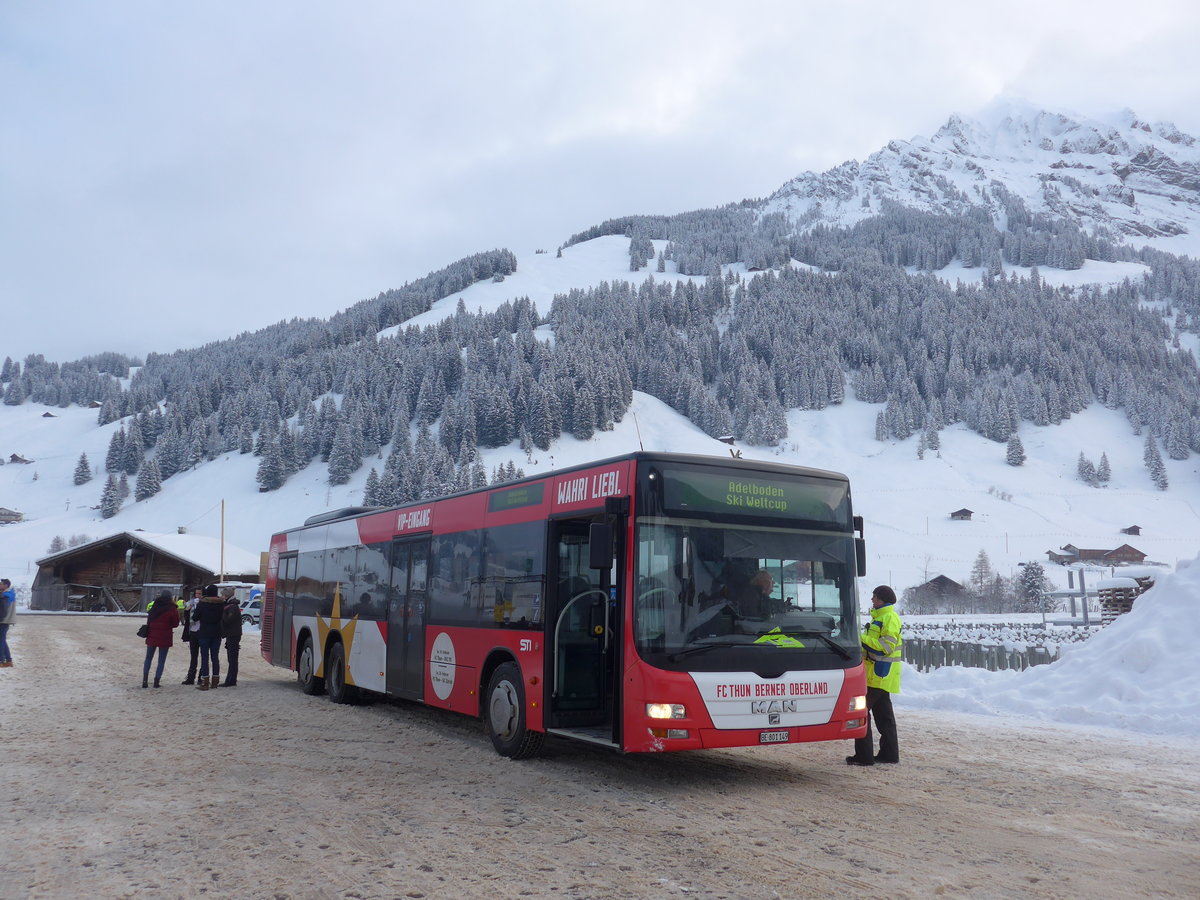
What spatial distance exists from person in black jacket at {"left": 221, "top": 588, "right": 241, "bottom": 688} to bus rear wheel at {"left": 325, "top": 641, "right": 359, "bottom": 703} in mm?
2382

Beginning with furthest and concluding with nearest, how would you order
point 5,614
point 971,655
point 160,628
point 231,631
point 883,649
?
1. point 5,614
2. point 971,655
3. point 231,631
4. point 160,628
5. point 883,649

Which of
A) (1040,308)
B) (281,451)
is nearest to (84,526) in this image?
(281,451)

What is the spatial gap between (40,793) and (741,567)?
20.4ft

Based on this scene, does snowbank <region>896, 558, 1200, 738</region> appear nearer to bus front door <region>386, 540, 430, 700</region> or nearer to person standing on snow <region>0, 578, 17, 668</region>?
bus front door <region>386, 540, 430, 700</region>

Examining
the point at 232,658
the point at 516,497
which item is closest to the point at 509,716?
the point at 516,497

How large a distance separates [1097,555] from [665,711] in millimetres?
83375

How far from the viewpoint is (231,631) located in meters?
16.4

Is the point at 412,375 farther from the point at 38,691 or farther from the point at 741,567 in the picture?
the point at 741,567

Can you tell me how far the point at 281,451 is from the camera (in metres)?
103

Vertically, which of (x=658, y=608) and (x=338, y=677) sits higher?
(x=658, y=608)

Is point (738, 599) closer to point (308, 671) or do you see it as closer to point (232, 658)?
point (308, 671)

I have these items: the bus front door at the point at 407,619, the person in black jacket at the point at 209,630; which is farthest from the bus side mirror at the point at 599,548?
the person in black jacket at the point at 209,630

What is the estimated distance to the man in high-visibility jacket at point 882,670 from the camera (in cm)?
909

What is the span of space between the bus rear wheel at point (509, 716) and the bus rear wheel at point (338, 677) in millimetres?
5084
